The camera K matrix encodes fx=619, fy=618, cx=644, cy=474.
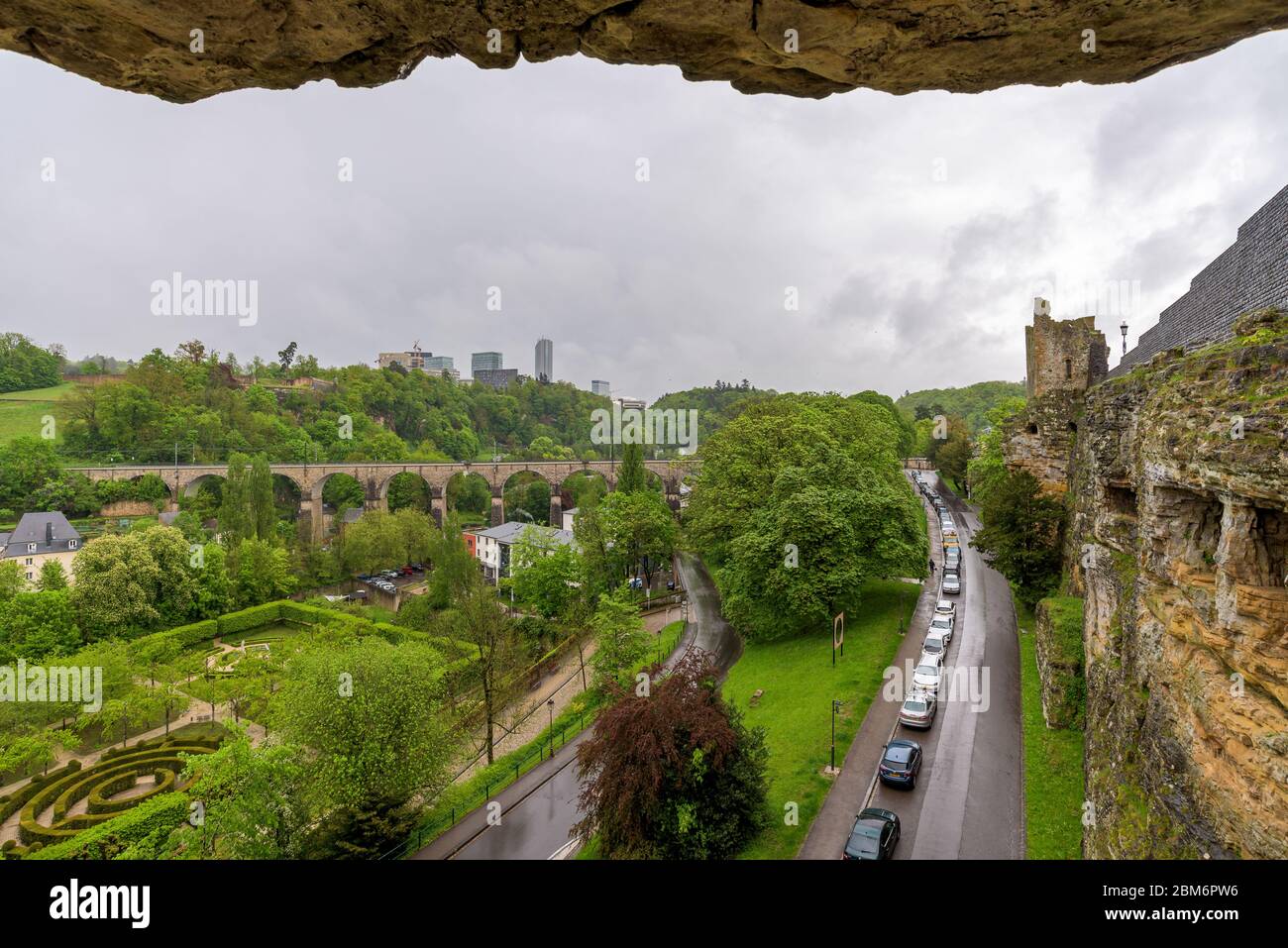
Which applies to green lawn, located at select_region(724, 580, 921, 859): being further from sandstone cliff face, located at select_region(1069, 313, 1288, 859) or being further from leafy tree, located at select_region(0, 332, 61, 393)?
leafy tree, located at select_region(0, 332, 61, 393)

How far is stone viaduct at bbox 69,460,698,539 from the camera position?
2179 inches

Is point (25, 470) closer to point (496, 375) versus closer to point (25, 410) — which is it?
point (25, 410)

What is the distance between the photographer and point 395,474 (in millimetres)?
66562

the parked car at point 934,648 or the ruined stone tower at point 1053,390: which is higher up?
the ruined stone tower at point 1053,390

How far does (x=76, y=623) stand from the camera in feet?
97.6

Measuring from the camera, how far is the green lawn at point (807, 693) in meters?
14.4

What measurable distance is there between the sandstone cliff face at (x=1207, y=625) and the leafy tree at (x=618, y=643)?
46.2 feet

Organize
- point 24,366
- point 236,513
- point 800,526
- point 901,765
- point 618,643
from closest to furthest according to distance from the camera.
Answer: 1. point 901,765
2. point 618,643
3. point 800,526
4. point 236,513
5. point 24,366

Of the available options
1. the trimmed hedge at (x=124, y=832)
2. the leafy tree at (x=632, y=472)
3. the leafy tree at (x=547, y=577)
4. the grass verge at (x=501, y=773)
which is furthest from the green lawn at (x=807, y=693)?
the leafy tree at (x=632, y=472)

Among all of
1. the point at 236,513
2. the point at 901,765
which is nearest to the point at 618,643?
the point at 901,765

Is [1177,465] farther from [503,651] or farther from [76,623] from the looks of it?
[76,623]

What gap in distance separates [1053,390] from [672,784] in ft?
65.2

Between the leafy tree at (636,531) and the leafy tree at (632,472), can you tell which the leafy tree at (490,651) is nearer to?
the leafy tree at (636,531)

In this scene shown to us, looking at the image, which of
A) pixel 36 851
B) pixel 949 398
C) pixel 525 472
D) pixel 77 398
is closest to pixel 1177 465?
pixel 36 851
